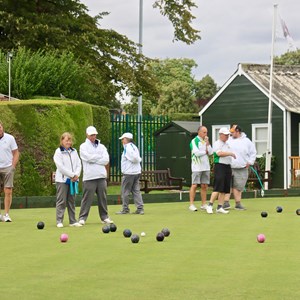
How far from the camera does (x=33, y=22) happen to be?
32156 millimetres

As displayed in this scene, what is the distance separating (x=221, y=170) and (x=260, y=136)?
1412 centimetres

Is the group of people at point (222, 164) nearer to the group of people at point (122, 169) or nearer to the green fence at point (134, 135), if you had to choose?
the group of people at point (122, 169)

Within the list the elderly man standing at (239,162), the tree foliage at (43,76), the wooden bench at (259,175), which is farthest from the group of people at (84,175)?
the tree foliage at (43,76)

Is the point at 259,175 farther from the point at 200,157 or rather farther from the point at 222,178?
the point at 222,178

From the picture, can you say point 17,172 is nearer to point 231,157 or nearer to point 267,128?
point 231,157

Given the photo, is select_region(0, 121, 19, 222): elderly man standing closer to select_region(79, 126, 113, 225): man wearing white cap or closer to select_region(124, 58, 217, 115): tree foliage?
select_region(79, 126, 113, 225): man wearing white cap

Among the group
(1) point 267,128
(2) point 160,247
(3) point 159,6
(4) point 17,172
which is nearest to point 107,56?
(3) point 159,6

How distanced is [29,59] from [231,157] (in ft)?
38.0

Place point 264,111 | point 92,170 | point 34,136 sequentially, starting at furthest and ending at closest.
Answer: point 264,111 → point 34,136 → point 92,170

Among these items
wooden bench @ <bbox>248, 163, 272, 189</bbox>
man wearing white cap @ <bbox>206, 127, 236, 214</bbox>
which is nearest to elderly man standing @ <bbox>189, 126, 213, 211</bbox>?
man wearing white cap @ <bbox>206, 127, 236, 214</bbox>

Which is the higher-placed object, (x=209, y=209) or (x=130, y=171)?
(x=130, y=171)

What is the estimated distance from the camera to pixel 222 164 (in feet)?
54.1

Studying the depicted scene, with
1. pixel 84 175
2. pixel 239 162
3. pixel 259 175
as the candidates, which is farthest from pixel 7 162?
pixel 259 175

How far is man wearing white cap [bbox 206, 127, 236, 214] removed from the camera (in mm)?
16375
